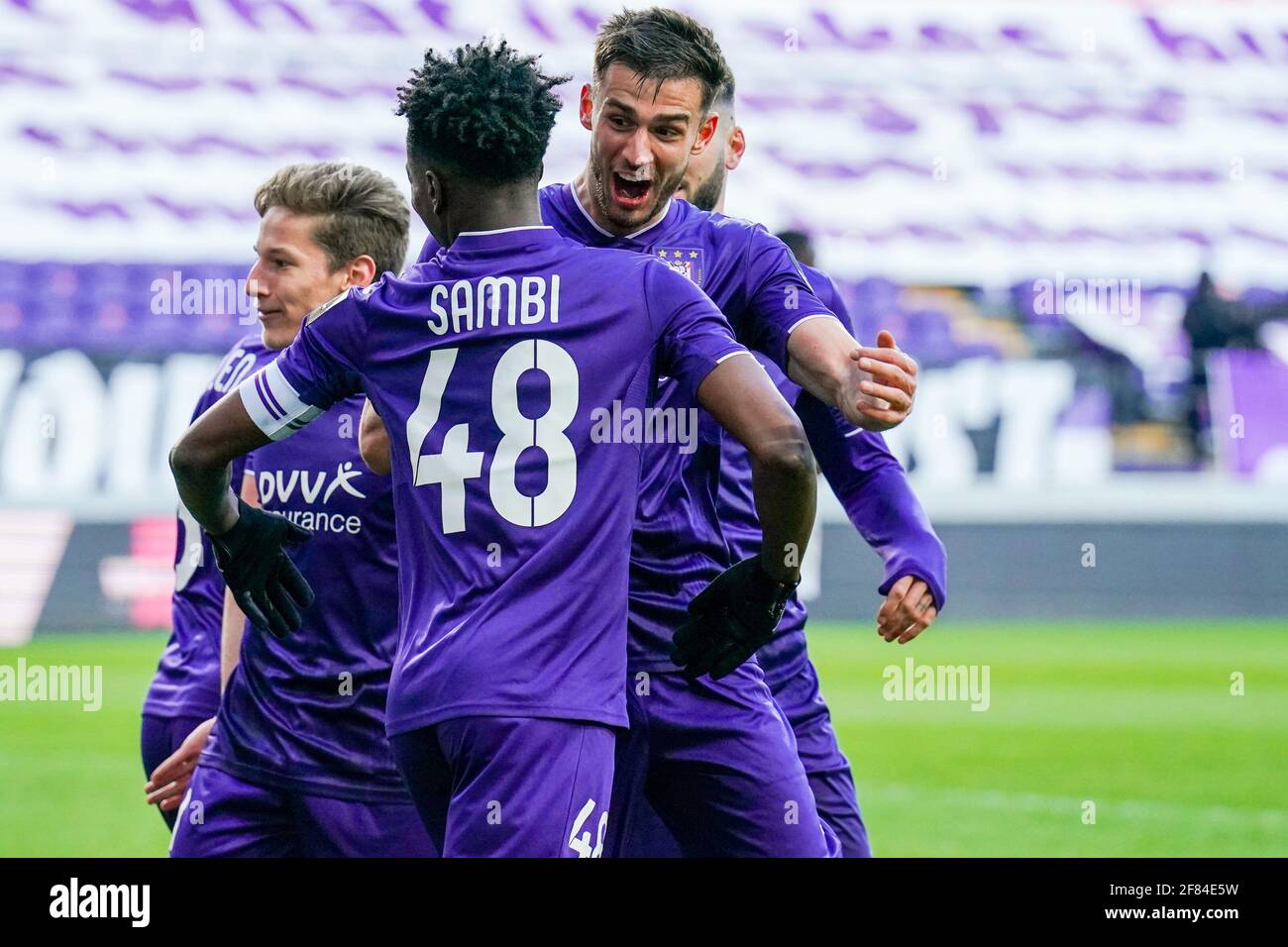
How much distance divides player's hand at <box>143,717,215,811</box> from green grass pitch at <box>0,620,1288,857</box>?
121 inches

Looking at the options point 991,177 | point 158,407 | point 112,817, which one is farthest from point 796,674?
point 991,177

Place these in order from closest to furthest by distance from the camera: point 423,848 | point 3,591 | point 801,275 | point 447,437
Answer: point 447,437, point 801,275, point 423,848, point 3,591

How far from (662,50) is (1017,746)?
25.0 ft

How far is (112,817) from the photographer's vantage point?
7828mm

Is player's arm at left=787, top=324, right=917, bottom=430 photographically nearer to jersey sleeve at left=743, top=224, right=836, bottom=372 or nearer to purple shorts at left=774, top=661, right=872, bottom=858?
jersey sleeve at left=743, top=224, right=836, bottom=372

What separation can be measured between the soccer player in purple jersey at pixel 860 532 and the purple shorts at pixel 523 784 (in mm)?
828

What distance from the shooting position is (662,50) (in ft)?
11.4

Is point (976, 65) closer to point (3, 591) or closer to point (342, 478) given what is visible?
point (3, 591)

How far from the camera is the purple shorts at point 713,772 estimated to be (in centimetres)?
325

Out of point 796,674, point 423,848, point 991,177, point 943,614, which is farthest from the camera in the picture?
point 991,177

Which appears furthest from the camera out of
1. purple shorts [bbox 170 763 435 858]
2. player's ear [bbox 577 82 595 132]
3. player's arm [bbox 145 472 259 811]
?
player's arm [bbox 145 472 259 811]

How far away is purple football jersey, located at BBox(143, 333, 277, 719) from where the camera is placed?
4.44 meters

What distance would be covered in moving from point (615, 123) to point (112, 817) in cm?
544

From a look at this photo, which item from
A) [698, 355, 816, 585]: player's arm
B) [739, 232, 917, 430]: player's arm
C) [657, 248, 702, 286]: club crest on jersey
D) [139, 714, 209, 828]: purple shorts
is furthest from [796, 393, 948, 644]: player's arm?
[139, 714, 209, 828]: purple shorts
